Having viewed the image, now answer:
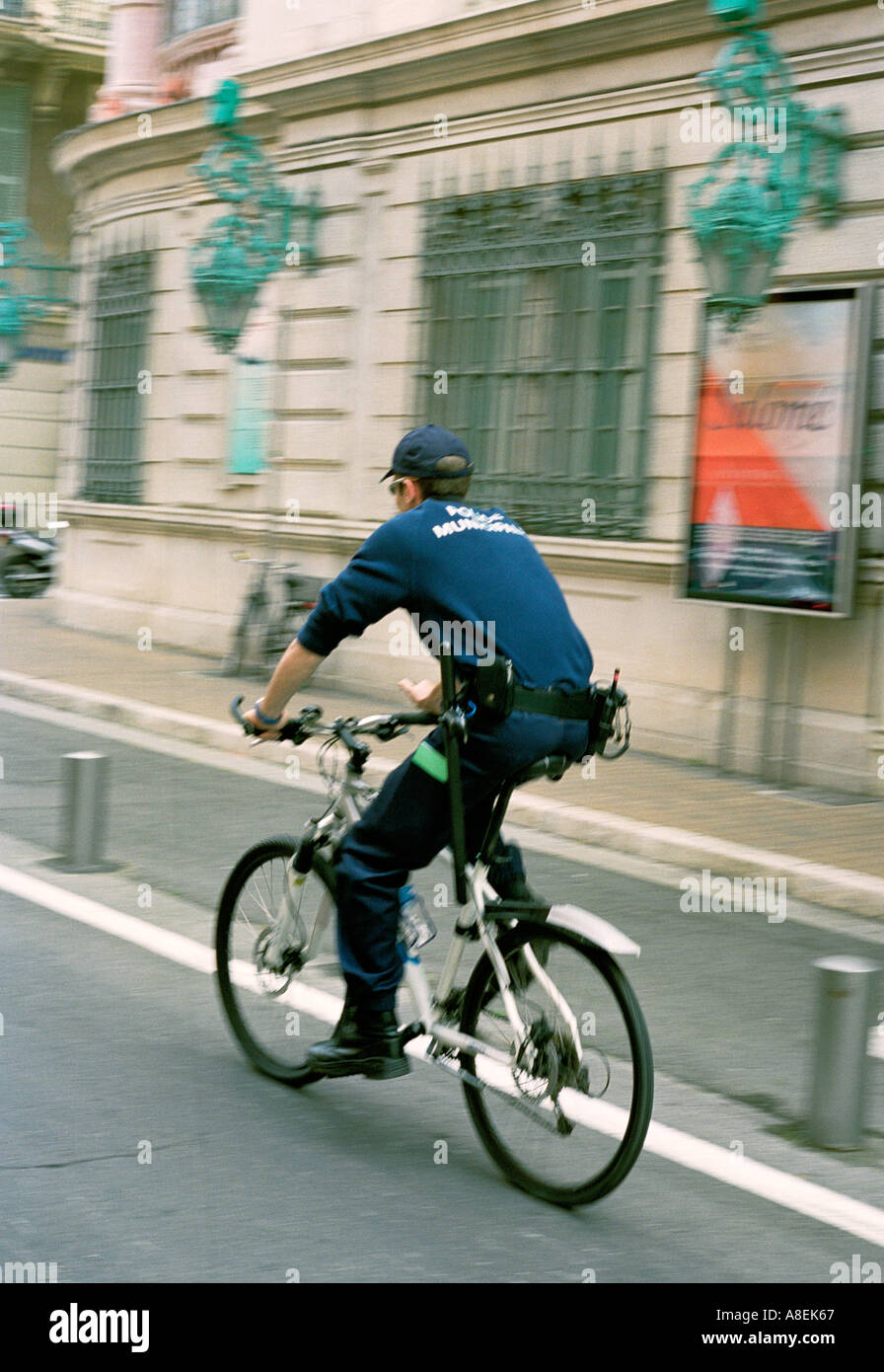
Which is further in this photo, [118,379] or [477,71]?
[118,379]

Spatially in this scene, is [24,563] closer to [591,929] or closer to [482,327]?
[482,327]

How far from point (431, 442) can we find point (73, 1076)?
1.95 m

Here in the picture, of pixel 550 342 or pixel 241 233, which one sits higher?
pixel 241 233

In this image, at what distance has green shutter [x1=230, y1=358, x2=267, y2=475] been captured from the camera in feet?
49.8

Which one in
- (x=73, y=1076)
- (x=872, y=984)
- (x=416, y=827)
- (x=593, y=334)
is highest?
(x=593, y=334)

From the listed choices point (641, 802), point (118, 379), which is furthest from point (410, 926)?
point (118, 379)

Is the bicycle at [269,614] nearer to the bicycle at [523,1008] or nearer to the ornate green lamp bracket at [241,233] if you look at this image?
the ornate green lamp bracket at [241,233]

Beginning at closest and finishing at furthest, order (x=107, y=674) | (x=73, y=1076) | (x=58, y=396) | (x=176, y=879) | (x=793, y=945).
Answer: (x=73, y=1076) < (x=793, y=945) < (x=176, y=879) < (x=107, y=674) < (x=58, y=396)

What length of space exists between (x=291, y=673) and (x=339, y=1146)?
1.16 m

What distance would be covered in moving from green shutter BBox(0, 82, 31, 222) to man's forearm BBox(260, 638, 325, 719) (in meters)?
28.8

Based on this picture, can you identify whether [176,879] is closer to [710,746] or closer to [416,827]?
[416,827]

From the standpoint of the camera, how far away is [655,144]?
11219 millimetres

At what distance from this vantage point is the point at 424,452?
14.0 feet

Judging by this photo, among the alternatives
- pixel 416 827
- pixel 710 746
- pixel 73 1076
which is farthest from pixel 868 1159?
pixel 710 746
